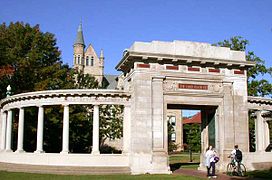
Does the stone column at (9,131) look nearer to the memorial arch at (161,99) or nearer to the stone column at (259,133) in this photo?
the memorial arch at (161,99)

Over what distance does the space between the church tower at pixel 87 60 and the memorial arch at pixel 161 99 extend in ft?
223

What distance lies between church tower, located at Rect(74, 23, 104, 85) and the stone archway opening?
25.3 meters

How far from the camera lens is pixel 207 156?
18641 mm

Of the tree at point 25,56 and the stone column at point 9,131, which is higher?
the tree at point 25,56

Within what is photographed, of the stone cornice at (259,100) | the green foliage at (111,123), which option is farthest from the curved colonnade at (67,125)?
the green foliage at (111,123)

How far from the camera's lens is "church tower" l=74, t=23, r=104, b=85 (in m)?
91.4

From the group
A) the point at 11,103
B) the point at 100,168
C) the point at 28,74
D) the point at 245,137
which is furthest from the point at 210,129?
the point at 28,74

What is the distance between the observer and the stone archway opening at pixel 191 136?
23.9 m

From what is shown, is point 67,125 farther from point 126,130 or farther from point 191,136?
point 191,136

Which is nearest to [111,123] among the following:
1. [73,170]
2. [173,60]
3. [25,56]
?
[25,56]

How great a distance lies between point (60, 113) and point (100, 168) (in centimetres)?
1426

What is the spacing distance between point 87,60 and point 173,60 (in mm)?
74000

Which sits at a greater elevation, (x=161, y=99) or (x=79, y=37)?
(x=79, y=37)

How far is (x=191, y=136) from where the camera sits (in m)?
61.2
